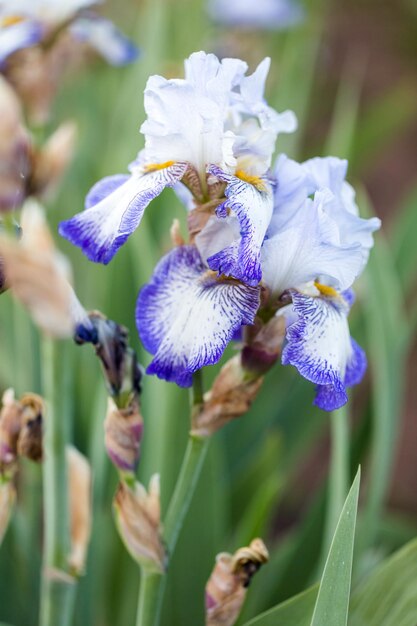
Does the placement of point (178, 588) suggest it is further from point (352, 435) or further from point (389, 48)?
point (389, 48)

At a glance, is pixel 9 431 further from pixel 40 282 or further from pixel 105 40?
pixel 105 40

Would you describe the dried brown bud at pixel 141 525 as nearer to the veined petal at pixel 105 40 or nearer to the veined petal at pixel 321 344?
the veined petal at pixel 321 344

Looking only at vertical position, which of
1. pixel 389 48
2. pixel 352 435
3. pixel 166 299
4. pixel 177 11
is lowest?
pixel 352 435

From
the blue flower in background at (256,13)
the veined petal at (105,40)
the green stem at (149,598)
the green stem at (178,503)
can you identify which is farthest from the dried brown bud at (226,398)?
the blue flower in background at (256,13)

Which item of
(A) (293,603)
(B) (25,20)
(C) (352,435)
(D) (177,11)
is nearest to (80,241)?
(A) (293,603)

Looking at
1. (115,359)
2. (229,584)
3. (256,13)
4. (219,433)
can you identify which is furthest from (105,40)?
(256,13)

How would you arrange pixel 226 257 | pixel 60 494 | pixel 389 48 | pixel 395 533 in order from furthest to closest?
pixel 389 48 < pixel 395 533 < pixel 60 494 < pixel 226 257

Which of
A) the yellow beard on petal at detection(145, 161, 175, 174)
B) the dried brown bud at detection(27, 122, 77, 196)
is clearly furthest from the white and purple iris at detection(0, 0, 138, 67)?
the yellow beard on petal at detection(145, 161, 175, 174)
